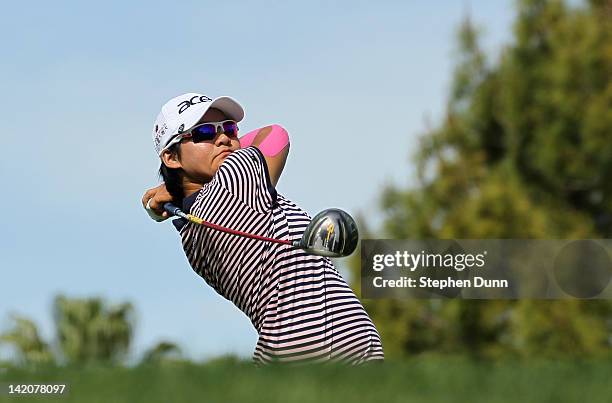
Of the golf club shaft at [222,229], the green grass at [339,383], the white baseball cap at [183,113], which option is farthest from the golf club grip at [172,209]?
the green grass at [339,383]

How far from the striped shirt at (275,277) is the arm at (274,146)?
0.09m

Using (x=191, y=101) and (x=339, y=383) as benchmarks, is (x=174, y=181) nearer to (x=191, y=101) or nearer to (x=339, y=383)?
(x=191, y=101)

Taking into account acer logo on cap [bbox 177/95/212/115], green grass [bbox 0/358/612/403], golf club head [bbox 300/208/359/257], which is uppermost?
acer logo on cap [bbox 177/95/212/115]

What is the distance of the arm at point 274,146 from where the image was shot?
6.22 m

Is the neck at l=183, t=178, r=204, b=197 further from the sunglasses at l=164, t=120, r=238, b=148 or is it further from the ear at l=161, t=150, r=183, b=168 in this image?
the sunglasses at l=164, t=120, r=238, b=148

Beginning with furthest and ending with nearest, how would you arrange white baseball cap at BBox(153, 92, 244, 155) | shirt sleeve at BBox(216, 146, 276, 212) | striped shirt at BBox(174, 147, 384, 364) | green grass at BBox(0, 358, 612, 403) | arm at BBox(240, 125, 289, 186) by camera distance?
white baseball cap at BBox(153, 92, 244, 155)
arm at BBox(240, 125, 289, 186)
shirt sleeve at BBox(216, 146, 276, 212)
striped shirt at BBox(174, 147, 384, 364)
green grass at BBox(0, 358, 612, 403)

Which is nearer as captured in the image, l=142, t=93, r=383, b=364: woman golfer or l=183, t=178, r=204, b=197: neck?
l=142, t=93, r=383, b=364: woman golfer

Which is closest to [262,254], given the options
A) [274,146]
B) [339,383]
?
[274,146]

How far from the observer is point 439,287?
2408 centimetres

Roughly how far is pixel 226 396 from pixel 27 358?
161cm

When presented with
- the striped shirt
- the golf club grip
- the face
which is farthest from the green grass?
the face

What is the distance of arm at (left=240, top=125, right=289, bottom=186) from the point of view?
6223 mm

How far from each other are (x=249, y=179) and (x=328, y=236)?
0.70 m

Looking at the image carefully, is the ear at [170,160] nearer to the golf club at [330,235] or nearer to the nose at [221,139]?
the nose at [221,139]
